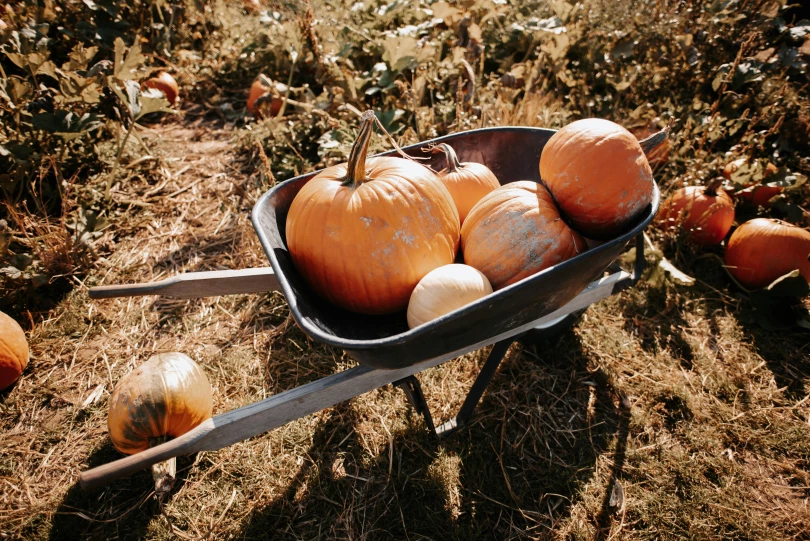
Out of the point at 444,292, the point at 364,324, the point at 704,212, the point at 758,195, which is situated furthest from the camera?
the point at 758,195

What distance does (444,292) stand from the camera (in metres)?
1.33

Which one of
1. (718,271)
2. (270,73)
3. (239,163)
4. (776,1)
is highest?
(776,1)

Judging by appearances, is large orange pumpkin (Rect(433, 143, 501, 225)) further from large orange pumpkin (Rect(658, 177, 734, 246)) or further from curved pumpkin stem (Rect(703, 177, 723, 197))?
curved pumpkin stem (Rect(703, 177, 723, 197))

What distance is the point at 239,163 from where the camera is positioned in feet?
12.3

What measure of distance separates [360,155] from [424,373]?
53.7 inches

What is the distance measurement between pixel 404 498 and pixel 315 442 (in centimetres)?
50

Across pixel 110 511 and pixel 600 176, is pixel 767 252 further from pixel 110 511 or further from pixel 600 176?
pixel 110 511

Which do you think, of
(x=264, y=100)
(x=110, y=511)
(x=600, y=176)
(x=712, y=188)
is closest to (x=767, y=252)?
(x=712, y=188)

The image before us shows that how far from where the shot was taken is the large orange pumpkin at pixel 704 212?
2.80 meters

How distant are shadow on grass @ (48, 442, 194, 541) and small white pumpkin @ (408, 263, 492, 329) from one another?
1436 millimetres

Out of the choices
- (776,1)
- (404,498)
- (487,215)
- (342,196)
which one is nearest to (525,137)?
(487,215)

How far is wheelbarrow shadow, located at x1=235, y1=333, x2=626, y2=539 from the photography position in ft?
5.94

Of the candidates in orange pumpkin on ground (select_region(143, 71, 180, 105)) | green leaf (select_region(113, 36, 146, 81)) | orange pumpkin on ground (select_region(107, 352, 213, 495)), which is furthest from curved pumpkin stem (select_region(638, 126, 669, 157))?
orange pumpkin on ground (select_region(143, 71, 180, 105))

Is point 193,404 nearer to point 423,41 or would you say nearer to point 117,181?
point 117,181
